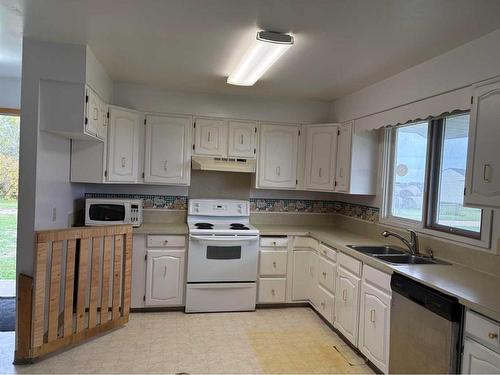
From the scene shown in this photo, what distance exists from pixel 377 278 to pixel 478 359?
890 millimetres

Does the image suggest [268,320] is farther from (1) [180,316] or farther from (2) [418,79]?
(2) [418,79]

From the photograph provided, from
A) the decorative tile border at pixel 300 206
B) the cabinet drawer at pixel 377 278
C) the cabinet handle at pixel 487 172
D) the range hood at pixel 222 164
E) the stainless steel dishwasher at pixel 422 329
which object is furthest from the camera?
the decorative tile border at pixel 300 206

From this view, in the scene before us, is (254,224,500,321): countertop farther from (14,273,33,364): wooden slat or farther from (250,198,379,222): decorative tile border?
(14,273,33,364): wooden slat

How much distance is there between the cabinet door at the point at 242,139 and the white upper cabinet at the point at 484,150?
7.67 ft

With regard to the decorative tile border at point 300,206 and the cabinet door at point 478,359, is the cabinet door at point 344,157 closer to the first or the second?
the decorative tile border at point 300,206

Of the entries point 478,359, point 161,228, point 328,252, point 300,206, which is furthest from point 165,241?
point 478,359

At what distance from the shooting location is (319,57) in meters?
2.73

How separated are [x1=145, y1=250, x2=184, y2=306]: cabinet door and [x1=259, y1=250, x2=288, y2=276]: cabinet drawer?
2.85 ft

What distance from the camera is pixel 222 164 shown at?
3893mm

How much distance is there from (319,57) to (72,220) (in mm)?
2795

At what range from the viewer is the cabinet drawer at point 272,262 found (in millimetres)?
3826

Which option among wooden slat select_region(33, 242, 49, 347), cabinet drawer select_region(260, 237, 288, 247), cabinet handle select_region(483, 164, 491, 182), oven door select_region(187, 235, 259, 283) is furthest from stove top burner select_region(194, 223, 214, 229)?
cabinet handle select_region(483, 164, 491, 182)

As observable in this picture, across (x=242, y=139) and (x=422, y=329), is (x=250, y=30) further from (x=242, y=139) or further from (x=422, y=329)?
(x=422, y=329)

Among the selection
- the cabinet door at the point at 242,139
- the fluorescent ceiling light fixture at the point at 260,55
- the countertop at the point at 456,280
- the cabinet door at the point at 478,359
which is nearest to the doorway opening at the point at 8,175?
the cabinet door at the point at 242,139
